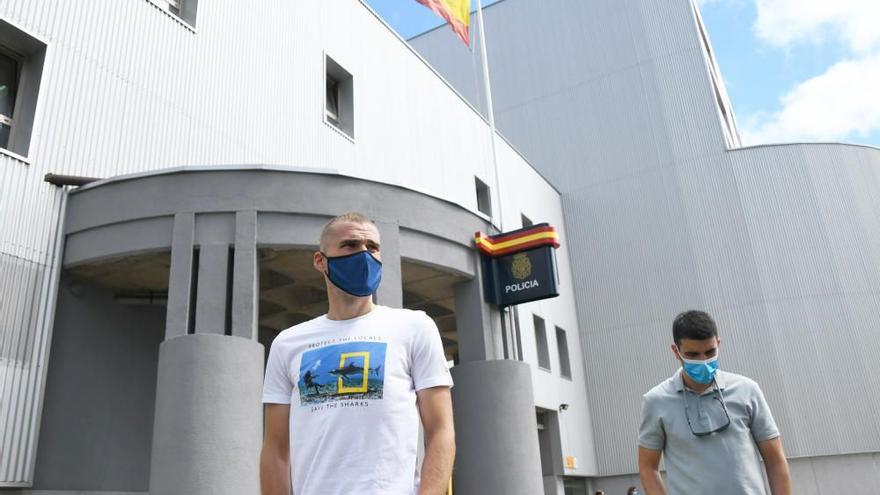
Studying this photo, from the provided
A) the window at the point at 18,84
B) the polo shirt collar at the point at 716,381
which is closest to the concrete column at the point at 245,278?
the window at the point at 18,84

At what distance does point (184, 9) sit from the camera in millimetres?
14562

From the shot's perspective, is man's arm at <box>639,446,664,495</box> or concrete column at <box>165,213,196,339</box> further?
concrete column at <box>165,213,196,339</box>

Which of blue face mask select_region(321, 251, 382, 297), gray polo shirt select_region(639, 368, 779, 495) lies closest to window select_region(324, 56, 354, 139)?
gray polo shirt select_region(639, 368, 779, 495)

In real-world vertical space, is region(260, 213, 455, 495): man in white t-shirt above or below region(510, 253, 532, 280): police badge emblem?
below

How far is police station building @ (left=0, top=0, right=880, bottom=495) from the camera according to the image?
10.6 m

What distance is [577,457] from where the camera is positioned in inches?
972

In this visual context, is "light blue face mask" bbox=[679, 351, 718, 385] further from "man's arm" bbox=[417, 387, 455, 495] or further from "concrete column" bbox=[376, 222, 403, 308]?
"concrete column" bbox=[376, 222, 403, 308]

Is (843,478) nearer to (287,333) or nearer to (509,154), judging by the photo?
(509,154)

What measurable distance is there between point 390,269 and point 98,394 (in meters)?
5.19

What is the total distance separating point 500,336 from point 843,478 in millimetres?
16417

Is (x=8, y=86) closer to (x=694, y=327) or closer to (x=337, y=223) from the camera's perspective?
(x=337, y=223)

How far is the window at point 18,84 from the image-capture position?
11.0 metres

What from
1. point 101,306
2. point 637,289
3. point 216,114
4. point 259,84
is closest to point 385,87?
point 259,84

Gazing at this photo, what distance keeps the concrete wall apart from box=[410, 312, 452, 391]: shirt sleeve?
9514 mm
